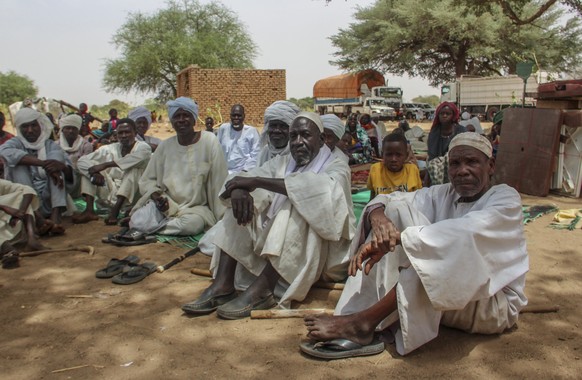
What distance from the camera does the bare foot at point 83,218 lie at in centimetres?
582

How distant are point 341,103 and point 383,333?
3034 cm

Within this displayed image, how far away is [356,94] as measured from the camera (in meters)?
33.4

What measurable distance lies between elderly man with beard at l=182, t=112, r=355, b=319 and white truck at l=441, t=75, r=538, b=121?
741 inches

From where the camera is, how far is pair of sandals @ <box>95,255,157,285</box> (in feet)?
12.6

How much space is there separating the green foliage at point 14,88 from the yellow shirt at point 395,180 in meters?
43.4

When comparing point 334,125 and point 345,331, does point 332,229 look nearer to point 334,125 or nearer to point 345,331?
point 345,331

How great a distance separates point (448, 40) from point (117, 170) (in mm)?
25054

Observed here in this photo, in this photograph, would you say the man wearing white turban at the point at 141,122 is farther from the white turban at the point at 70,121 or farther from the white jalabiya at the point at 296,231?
the white jalabiya at the point at 296,231

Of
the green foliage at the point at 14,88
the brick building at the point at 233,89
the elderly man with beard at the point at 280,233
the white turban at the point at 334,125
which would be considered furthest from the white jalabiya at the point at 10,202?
the green foliage at the point at 14,88

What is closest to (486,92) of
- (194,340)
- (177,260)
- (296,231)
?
(177,260)

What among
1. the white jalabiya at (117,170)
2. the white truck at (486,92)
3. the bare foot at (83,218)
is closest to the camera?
the white jalabiya at (117,170)

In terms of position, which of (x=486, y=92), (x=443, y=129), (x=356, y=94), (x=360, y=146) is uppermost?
(x=356, y=94)

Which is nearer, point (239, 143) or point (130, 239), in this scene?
point (130, 239)

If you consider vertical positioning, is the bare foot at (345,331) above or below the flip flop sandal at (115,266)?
above
